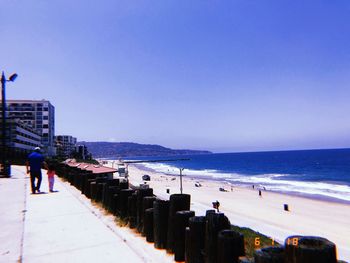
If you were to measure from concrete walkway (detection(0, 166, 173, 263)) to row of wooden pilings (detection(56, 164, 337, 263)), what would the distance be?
0.23m

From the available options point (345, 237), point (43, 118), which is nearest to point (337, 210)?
point (345, 237)

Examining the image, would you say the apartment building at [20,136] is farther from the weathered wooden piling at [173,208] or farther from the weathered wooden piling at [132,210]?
the weathered wooden piling at [173,208]

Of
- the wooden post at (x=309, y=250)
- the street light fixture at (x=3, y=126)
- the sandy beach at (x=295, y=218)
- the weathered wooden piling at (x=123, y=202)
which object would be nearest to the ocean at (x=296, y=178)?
the sandy beach at (x=295, y=218)

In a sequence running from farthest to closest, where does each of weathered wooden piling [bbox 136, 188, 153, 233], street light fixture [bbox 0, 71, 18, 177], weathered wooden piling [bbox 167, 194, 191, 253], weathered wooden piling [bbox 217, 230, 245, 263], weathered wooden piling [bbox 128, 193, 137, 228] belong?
1. street light fixture [bbox 0, 71, 18, 177]
2. weathered wooden piling [bbox 128, 193, 137, 228]
3. weathered wooden piling [bbox 136, 188, 153, 233]
4. weathered wooden piling [bbox 167, 194, 191, 253]
5. weathered wooden piling [bbox 217, 230, 245, 263]

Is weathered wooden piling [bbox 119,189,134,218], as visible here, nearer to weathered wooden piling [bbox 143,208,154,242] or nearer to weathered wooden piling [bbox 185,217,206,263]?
weathered wooden piling [bbox 143,208,154,242]

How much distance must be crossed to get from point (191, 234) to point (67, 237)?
95.6 inches

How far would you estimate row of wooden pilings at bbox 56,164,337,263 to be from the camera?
254 centimetres

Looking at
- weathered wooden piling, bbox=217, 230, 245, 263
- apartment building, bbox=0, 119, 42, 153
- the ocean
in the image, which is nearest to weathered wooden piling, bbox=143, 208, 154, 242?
weathered wooden piling, bbox=217, 230, 245, 263

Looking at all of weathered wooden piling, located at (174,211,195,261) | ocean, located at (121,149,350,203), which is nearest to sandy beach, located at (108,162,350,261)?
ocean, located at (121,149,350,203)

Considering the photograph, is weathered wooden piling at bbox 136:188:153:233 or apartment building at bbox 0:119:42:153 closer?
weathered wooden piling at bbox 136:188:153:233

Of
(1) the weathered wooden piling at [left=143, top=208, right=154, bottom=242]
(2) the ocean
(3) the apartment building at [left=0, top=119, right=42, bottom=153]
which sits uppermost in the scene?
(3) the apartment building at [left=0, top=119, right=42, bottom=153]

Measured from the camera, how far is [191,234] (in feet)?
13.2

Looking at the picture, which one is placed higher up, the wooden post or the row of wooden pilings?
the wooden post

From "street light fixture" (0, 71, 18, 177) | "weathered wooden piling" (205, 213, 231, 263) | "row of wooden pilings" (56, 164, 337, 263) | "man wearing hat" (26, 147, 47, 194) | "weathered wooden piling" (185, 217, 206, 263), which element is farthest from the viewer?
"street light fixture" (0, 71, 18, 177)
